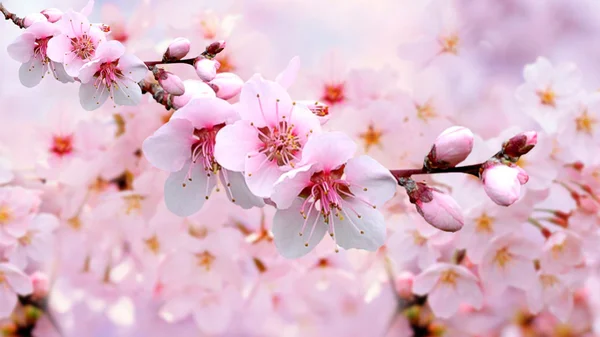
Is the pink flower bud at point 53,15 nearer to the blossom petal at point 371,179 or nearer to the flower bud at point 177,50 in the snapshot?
the flower bud at point 177,50

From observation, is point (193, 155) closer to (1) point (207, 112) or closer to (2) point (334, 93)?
(1) point (207, 112)

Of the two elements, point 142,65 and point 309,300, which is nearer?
point 142,65

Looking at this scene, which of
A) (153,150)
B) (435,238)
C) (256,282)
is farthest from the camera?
(256,282)

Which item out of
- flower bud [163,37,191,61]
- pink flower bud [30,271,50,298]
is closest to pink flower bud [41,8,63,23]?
flower bud [163,37,191,61]

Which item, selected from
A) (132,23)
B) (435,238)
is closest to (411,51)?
(435,238)

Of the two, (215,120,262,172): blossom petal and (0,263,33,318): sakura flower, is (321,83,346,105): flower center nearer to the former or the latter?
(215,120,262,172): blossom petal

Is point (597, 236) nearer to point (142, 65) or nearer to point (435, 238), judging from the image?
point (435, 238)
